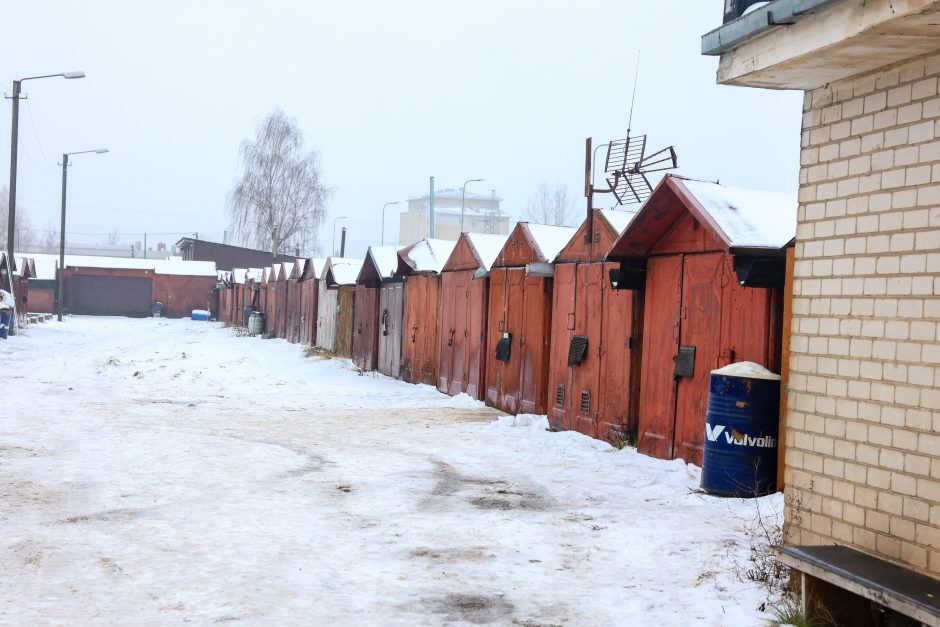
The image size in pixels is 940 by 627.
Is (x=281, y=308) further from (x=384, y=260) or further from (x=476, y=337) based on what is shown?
(x=476, y=337)

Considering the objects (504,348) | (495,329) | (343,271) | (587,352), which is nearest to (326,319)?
(343,271)

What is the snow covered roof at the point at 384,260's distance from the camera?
67.7ft

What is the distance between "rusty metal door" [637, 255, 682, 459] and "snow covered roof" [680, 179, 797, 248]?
0.93m

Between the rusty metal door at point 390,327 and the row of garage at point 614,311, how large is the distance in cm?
18

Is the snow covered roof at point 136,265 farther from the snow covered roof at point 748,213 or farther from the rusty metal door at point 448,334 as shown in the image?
the snow covered roof at point 748,213

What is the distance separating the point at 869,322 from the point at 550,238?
8872mm

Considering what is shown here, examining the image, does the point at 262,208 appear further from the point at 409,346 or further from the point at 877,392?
the point at 877,392

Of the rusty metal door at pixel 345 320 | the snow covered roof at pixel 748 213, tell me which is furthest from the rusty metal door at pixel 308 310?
the snow covered roof at pixel 748 213

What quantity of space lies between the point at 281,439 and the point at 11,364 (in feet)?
38.3

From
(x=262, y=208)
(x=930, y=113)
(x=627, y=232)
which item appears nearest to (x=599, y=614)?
(x=930, y=113)

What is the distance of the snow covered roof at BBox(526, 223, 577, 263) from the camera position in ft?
→ 42.8

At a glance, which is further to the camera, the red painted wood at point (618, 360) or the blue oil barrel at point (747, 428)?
the red painted wood at point (618, 360)

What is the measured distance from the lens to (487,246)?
53.1 feet

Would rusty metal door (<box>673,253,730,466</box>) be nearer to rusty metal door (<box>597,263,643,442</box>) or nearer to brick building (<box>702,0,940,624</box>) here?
rusty metal door (<box>597,263,643,442</box>)
